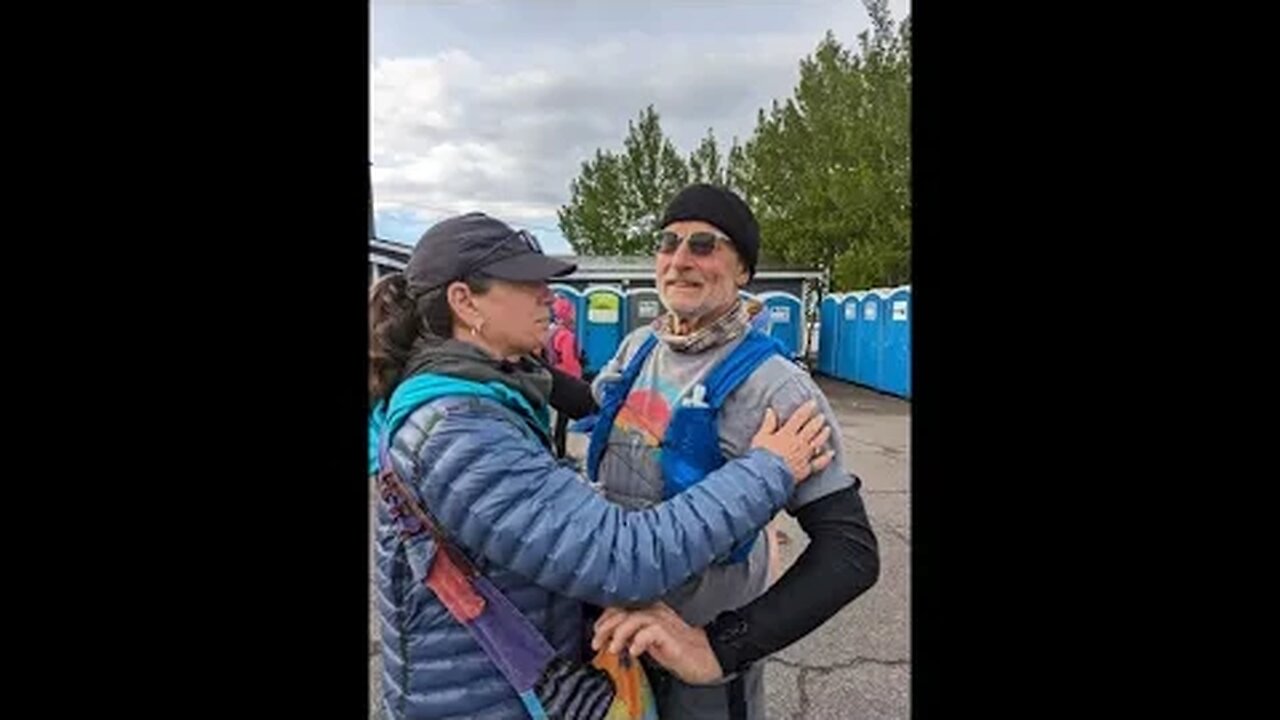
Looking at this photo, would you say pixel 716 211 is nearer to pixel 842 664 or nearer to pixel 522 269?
pixel 522 269

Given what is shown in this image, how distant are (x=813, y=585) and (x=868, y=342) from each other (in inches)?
304

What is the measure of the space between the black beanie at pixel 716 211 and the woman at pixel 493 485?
0.16 m

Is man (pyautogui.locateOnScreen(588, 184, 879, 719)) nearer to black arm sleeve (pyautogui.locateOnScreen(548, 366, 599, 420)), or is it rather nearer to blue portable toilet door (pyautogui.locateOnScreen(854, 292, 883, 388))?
black arm sleeve (pyautogui.locateOnScreen(548, 366, 599, 420))

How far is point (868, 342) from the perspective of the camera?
8.36m

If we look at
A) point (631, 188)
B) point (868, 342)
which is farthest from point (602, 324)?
point (868, 342)

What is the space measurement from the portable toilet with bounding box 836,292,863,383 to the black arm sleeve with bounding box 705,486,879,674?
23.9 feet

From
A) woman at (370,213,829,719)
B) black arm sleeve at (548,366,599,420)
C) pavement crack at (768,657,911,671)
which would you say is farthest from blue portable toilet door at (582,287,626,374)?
pavement crack at (768,657,911,671)

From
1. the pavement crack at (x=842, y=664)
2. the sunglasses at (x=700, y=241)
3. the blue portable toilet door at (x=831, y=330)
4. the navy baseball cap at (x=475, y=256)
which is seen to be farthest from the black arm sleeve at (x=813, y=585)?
the blue portable toilet door at (x=831, y=330)

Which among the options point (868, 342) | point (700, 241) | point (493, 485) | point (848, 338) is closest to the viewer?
point (493, 485)

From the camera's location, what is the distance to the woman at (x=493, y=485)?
0.86 m

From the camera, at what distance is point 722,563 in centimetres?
101
